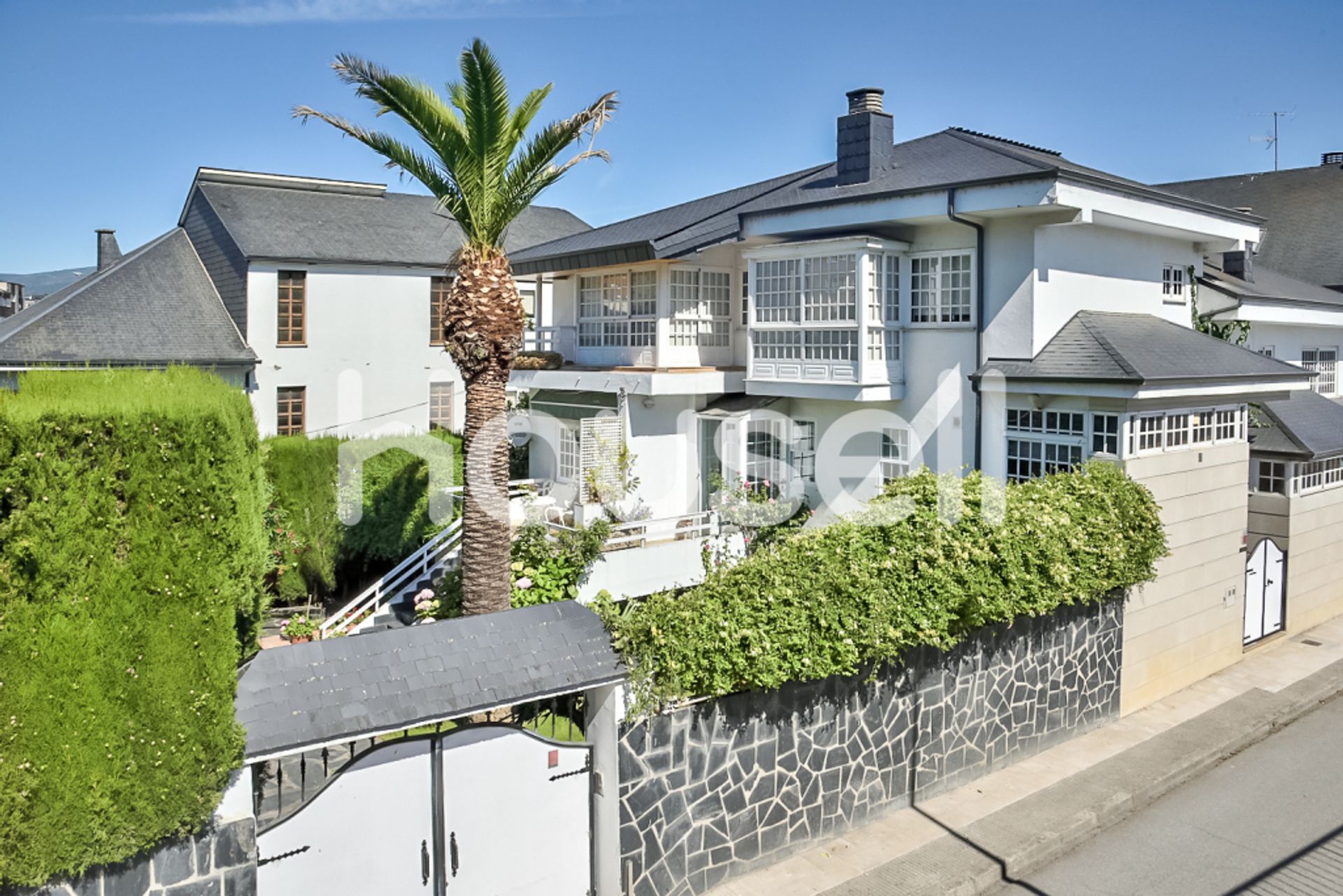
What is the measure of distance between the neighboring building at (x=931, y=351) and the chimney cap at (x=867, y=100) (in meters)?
0.05

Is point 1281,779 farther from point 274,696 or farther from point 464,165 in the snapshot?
point 464,165

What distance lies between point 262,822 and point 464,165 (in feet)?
23.0

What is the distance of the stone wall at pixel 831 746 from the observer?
756 centimetres

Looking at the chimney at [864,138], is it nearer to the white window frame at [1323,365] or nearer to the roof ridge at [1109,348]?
the roof ridge at [1109,348]

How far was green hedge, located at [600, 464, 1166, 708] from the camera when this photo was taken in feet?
24.9

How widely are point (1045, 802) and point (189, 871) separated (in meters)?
7.79

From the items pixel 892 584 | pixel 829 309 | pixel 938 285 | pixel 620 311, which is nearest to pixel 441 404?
pixel 620 311

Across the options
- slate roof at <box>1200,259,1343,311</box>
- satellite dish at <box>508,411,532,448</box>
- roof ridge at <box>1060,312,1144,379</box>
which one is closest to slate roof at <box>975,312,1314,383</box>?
roof ridge at <box>1060,312,1144,379</box>

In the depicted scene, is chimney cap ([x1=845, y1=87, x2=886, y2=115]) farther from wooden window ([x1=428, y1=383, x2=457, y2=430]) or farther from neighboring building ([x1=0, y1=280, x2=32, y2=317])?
neighboring building ([x1=0, y1=280, x2=32, y2=317])

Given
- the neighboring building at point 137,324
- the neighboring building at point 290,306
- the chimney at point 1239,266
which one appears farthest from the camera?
the neighboring building at point 290,306

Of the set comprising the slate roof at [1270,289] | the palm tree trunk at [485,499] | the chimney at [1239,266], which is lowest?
the palm tree trunk at [485,499]

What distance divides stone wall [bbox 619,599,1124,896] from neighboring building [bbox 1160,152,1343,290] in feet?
72.8

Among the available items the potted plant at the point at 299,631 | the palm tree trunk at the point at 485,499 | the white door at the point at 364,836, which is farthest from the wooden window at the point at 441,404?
the white door at the point at 364,836

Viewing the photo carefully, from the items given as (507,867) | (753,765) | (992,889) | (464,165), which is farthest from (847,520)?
(464,165)
